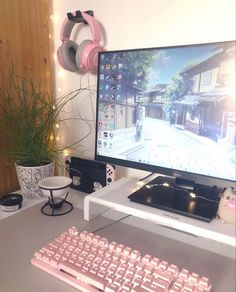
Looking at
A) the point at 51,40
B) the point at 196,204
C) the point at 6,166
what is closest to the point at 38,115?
the point at 6,166

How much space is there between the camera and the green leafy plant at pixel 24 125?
1.00 m

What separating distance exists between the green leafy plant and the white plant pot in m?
0.04

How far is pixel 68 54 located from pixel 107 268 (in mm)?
773

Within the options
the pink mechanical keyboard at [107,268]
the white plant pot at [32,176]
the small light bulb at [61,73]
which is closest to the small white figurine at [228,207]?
the pink mechanical keyboard at [107,268]

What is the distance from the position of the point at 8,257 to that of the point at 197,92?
0.63 metres

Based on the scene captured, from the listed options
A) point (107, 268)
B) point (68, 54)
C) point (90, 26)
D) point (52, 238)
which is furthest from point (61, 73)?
point (107, 268)

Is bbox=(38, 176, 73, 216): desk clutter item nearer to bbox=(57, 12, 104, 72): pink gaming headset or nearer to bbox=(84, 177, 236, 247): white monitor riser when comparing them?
bbox=(84, 177, 236, 247): white monitor riser

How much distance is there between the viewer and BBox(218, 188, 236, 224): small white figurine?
2.15 feet

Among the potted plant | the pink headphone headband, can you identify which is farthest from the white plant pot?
the pink headphone headband

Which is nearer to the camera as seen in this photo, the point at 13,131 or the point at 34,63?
the point at 13,131

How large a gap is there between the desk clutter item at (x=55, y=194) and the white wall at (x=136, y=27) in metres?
0.25

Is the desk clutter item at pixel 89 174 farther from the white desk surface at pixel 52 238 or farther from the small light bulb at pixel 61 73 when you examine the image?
the small light bulb at pixel 61 73

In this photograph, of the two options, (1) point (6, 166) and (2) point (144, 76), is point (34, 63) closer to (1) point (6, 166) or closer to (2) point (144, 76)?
(1) point (6, 166)

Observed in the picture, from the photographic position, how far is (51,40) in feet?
3.87
